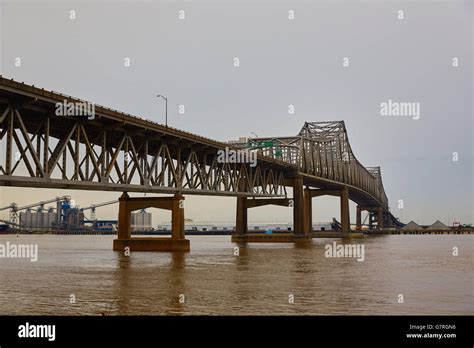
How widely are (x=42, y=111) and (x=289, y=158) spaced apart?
281 feet

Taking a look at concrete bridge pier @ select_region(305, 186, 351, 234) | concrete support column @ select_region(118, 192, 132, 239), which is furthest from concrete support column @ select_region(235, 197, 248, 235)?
concrete support column @ select_region(118, 192, 132, 239)

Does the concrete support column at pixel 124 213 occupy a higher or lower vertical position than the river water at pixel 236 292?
higher

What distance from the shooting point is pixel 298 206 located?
107375 mm

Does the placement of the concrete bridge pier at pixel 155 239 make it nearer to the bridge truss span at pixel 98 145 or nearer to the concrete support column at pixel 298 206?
the bridge truss span at pixel 98 145

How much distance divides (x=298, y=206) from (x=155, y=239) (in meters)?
43.2

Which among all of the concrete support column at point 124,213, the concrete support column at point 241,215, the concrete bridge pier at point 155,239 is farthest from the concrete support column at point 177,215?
the concrete support column at point 241,215

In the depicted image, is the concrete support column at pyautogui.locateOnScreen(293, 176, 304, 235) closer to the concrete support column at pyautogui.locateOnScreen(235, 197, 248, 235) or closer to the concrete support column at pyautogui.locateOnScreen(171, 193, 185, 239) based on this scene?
the concrete support column at pyautogui.locateOnScreen(235, 197, 248, 235)

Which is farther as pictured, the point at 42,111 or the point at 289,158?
the point at 289,158

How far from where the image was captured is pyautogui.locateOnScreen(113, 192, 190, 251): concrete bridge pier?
66250 mm

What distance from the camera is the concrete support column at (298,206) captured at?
350 feet

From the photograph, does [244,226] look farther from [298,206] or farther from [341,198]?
[341,198]
